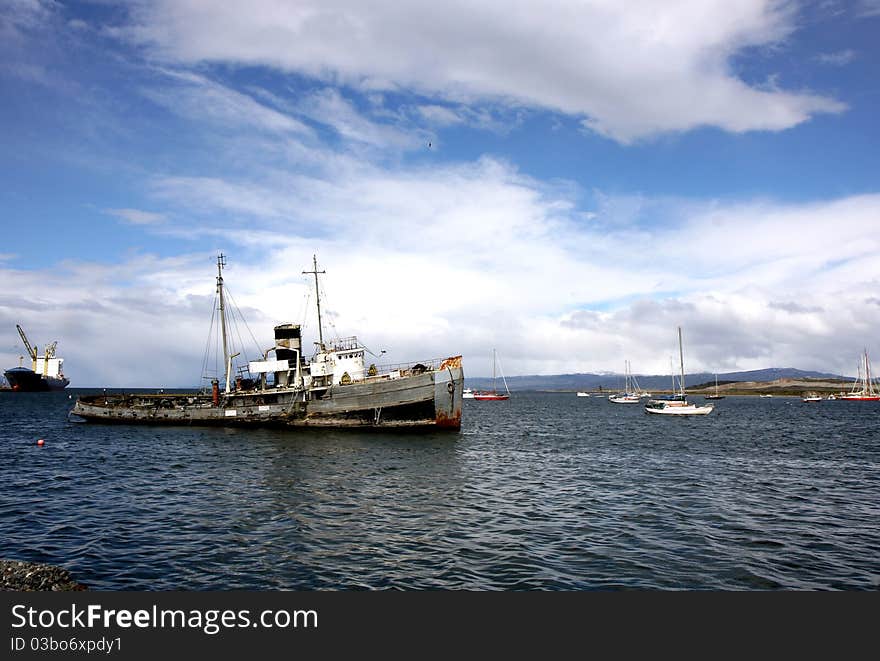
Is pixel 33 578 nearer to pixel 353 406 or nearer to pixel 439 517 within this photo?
pixel 439 517

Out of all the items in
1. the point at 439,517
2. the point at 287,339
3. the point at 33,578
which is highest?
the point at 287,339

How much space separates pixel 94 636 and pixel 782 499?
24.0 metres

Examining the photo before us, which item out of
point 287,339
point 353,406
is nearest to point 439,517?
point 353,406

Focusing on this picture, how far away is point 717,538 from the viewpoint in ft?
52.7

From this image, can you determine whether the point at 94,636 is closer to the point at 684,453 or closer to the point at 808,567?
the point at 808,567

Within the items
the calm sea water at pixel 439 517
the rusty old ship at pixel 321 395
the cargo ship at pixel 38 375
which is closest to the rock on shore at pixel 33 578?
the calm sea water at pixel 439 517

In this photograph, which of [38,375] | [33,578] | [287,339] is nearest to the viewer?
[33,578]

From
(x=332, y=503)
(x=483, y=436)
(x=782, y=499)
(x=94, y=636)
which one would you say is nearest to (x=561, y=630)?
(x=94, y=636)

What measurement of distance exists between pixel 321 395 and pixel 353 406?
333 cm

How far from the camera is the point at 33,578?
35.3ft

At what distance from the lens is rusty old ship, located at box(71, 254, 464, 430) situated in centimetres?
4312

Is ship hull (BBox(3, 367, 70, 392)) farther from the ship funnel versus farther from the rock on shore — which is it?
the rock on shore

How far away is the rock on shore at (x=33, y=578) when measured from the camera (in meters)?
10.5

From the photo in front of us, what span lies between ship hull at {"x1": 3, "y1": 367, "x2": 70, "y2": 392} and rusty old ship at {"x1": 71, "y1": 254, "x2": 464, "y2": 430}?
15537cm
